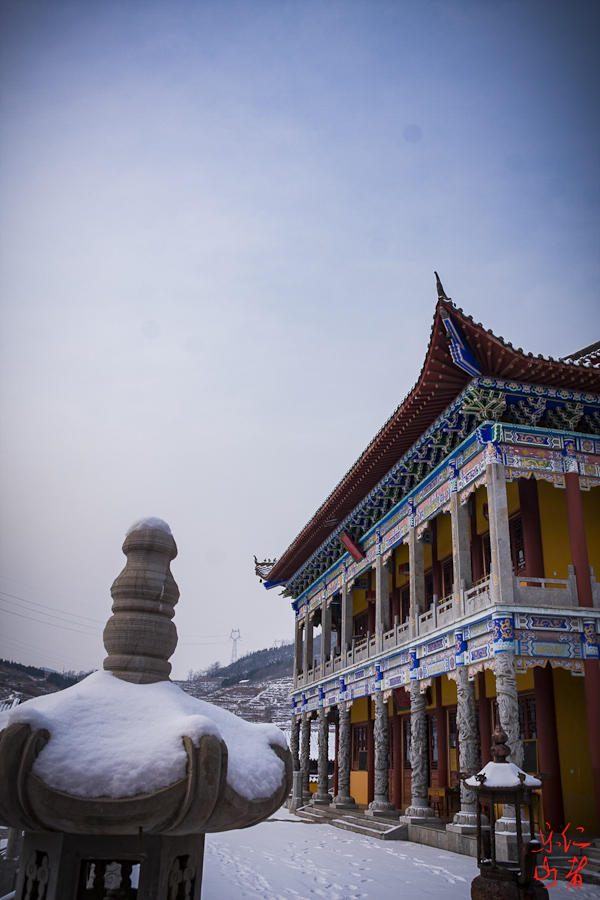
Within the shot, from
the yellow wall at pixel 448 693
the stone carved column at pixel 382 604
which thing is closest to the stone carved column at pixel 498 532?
the yellow wall at pixel 448 693

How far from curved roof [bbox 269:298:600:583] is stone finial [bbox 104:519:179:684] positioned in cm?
853

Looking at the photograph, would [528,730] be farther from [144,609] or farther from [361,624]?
[361,624]

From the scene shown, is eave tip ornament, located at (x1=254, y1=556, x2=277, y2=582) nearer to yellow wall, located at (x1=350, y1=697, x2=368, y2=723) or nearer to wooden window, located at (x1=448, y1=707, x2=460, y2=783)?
yellow wall, located at (x1=350, y1=697, x2=368, y2=723)

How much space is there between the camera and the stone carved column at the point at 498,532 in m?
10.6

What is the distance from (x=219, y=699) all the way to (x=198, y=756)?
6480 cm

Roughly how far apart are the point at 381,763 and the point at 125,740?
14.5 m

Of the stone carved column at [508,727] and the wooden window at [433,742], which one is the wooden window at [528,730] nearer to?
the stone carved column at [508,727]

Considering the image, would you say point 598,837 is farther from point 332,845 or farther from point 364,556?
point 364,556

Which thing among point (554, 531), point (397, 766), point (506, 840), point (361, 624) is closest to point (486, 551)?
point (554, 531)

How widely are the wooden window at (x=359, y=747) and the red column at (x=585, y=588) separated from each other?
11.8 metres

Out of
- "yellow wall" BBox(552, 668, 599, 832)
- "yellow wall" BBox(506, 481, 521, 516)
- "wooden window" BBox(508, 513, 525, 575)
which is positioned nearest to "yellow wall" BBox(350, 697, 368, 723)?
"wooden window" BBox(508, 513, 525, 575)

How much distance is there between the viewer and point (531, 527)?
12133 mm

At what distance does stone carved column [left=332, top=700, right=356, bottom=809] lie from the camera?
58.2ft

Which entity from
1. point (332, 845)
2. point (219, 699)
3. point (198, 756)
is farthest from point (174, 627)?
point (219, 699)
